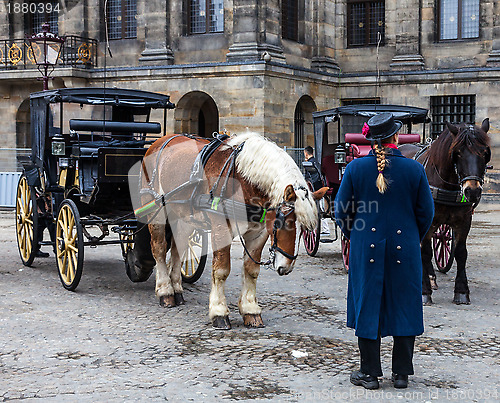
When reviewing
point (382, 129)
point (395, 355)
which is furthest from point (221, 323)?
point (382, 129)

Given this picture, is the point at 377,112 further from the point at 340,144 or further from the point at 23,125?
the point at 23,125

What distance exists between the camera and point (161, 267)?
→ 25.6 ft

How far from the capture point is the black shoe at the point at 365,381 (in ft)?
16.4

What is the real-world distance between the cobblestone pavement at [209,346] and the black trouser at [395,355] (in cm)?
14

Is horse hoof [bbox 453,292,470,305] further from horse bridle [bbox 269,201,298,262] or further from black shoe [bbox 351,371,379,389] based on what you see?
black shoe [bbox 351,371,379,389]

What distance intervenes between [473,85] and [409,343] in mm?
20446

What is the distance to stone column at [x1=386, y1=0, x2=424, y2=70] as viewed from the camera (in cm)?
2450

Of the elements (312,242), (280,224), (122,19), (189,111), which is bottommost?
(312,242)

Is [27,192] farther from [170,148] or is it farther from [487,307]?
[487,307]

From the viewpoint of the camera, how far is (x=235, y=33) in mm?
21656

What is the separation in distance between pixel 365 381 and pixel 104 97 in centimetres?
595

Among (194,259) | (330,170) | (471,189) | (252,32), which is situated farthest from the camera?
(252,32)

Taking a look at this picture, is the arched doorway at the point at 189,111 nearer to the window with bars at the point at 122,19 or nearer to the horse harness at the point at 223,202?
the window with bars at the point at 122,19

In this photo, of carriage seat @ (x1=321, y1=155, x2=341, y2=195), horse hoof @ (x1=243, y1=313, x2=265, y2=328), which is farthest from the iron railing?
horse hoof @ (x1=243, y1=313, x2=265, y2=328)
